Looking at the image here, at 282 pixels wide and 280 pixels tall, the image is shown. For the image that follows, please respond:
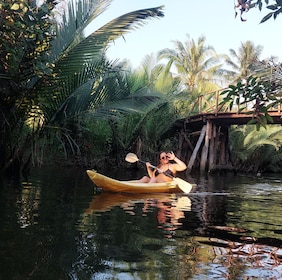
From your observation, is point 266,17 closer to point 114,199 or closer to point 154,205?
point 154,205

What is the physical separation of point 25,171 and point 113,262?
33.0 ft

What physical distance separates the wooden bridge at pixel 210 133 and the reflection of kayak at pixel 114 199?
10300 millimetres

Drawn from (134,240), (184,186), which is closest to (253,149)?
(184,186)

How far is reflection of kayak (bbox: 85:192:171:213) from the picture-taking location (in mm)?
7536

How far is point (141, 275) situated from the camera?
3500 mm

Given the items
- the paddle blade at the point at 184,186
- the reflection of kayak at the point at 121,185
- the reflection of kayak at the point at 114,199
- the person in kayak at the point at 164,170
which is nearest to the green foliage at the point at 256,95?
the reflection of kayak at the point at 114,199

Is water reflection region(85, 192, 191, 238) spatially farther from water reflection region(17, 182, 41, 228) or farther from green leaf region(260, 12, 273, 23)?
green leaf region(260, 12, 273, 23)

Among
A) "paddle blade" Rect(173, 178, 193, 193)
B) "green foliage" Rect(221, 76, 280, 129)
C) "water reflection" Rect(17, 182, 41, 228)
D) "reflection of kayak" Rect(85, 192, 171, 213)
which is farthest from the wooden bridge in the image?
"green foliage" Rect(221, 76, 280, 129)

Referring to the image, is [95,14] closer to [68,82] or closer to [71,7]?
[71,7]

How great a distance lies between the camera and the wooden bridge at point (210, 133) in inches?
820

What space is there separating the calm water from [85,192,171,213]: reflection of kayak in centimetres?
4

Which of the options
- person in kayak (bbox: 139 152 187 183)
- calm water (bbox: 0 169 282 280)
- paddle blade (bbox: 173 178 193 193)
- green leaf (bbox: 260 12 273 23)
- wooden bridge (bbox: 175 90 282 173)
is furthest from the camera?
wooden bridge (bbox: 175 90 282 173)

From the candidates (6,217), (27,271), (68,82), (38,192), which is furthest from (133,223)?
(68,82)

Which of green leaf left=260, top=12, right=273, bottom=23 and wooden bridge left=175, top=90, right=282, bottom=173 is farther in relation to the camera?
wooden bridge left=175, top=90, right=282, bottom=173
